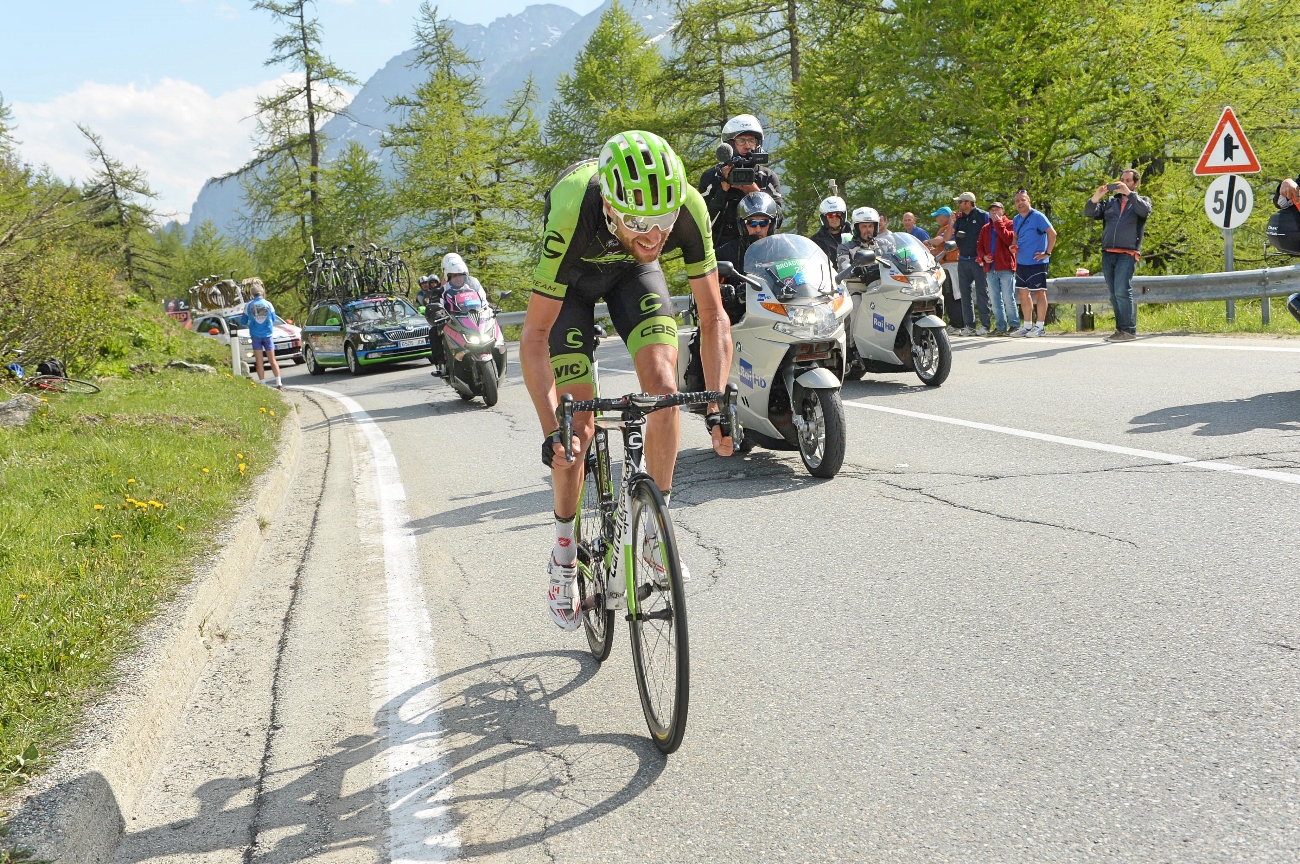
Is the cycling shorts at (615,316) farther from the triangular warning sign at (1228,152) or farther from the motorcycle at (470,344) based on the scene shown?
the triangular warning sign at (1228,152)

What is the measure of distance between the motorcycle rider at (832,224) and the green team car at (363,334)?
12.9 metres

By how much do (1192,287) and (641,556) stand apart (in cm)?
1327

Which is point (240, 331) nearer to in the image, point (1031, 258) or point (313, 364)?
point (313, 364)

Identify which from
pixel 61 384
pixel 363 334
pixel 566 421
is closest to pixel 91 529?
pixel 566 421

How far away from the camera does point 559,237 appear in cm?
398

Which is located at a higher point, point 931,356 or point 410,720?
point 931,356

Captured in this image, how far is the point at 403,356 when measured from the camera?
23109 millimetres

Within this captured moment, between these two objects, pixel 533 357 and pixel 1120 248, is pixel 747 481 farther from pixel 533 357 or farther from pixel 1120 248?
pixel 1120 248

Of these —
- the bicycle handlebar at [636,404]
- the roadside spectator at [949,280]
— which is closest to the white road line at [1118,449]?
the bicycle handlebar at [636,404]

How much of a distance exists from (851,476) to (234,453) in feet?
16.9

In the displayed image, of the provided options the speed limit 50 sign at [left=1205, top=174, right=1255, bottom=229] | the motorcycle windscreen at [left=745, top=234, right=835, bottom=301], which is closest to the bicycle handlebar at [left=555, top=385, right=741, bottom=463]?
the motorcycle windscreen at [left=745, top=234, right=835, bottom=301]

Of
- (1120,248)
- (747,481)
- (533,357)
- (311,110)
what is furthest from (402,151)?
(533,357)

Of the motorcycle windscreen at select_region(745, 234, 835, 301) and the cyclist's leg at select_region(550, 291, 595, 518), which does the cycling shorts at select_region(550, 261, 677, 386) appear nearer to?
the cyclist's leg at select_region(550, 291, 595, 518)

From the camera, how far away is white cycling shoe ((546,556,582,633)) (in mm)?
4305
